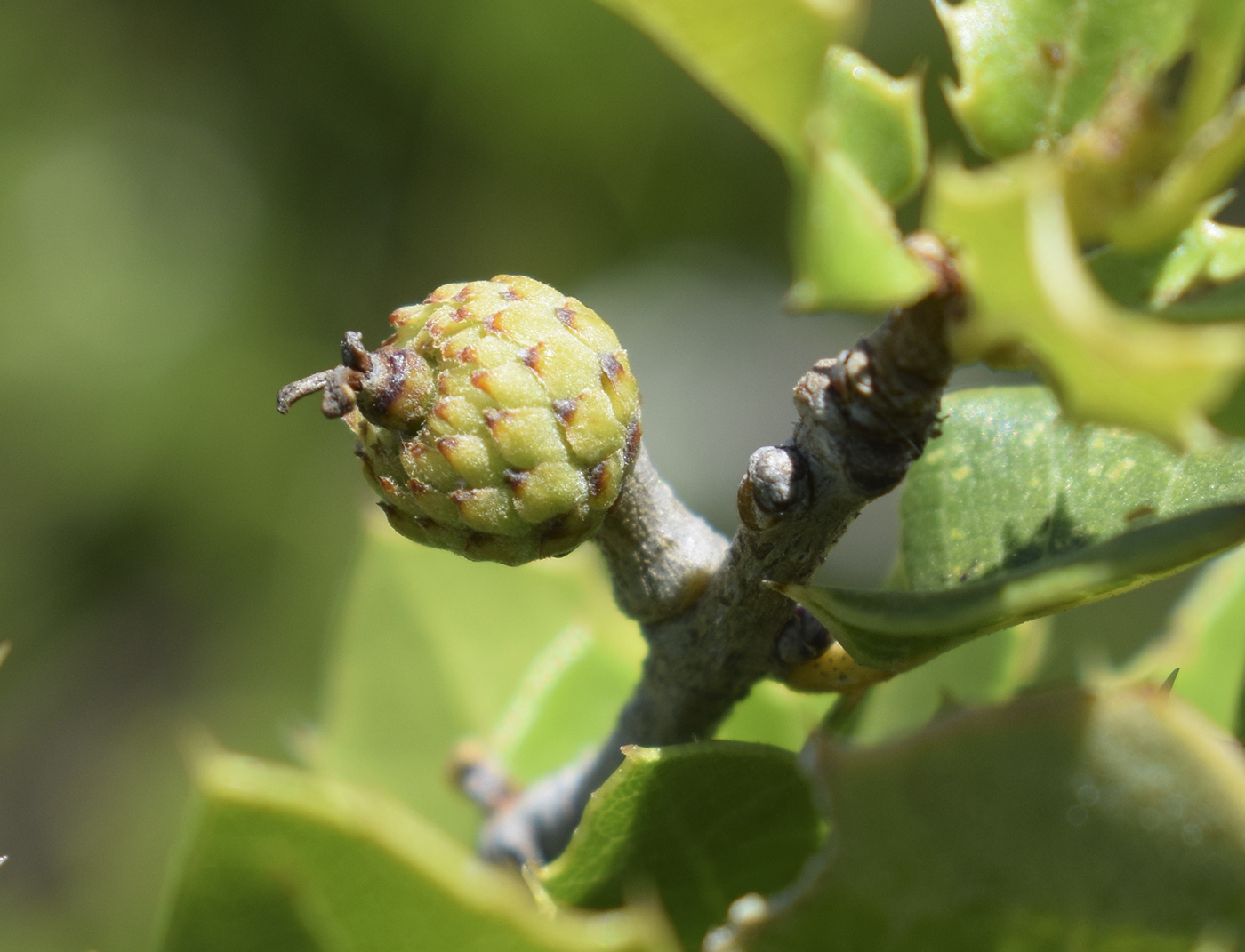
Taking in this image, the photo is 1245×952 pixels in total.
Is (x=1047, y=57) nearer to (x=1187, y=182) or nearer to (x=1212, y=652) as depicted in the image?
(x=1187, y=182)

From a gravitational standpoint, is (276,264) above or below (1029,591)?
below

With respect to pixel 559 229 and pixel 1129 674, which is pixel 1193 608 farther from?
pixel 559 229

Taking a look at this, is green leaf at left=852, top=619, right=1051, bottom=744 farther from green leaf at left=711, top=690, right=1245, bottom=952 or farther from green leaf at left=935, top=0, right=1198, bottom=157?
green leaf at left=935, top=0, right=1198, bottom=157

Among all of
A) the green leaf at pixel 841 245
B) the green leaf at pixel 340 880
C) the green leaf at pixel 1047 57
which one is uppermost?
the green leaf at pixel 1047 57

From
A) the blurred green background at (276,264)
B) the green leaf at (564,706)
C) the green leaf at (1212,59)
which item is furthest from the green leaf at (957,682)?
the blurred green background at (276,264)

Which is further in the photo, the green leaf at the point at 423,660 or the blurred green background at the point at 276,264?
the blurred green background at the point at 276,264

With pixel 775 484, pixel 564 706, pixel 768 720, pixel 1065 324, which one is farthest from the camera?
pixel 564 706

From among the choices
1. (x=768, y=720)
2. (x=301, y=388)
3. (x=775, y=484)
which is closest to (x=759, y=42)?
(x=775, y=484)

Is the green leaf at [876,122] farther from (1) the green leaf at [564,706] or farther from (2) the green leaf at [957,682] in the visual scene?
(1) the green leaf at [564,706]
